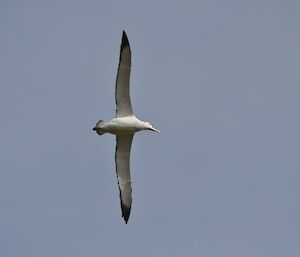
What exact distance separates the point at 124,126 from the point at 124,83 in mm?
1805

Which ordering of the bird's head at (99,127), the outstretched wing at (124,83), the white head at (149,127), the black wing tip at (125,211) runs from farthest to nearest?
1. the black wing tip at (125,211)
2. the white head at (149,127)
3. the bird's head at (99,127)
4. the outstretched wing at (124,83)

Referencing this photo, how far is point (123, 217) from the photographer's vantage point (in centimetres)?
4706

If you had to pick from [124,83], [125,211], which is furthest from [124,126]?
[125,211]

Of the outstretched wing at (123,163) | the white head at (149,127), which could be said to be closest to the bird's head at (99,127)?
the outstretched wing at (123,163)

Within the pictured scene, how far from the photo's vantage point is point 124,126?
150ft

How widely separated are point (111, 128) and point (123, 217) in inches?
158

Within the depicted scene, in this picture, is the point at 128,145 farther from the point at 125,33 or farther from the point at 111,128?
the point at 125,33

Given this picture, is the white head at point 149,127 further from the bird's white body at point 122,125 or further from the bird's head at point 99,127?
the bird's head at point 99,127

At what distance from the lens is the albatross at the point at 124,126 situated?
4462 cm

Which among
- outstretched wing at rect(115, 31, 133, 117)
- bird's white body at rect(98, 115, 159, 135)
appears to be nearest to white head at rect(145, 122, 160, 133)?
bird's white body at rect(98, 115, 159, 135)

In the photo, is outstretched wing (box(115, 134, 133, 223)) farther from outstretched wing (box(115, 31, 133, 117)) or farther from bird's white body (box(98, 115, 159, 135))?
outstretched wing (box(115, 31, 133, 117))

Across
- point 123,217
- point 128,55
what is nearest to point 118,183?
point 123,217

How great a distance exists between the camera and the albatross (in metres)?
44.6

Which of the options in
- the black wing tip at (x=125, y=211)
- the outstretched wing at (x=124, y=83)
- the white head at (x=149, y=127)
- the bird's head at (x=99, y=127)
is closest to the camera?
the outstretched wing at (x=124, y=83)
